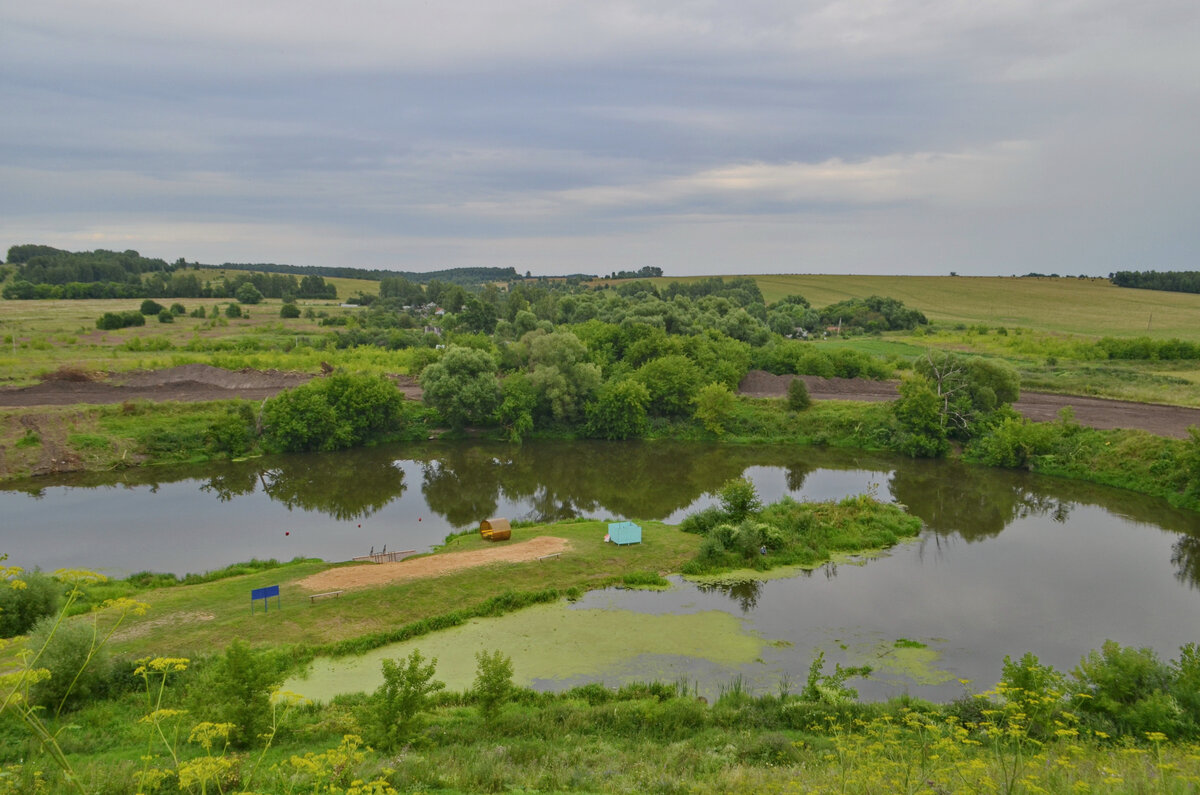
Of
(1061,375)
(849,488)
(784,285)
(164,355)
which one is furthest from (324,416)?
(784,285)

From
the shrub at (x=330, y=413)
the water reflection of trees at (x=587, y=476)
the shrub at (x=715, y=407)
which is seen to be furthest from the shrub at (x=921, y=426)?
the shrub at (x=330, y=413)

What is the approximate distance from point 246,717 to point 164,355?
51.4 metres

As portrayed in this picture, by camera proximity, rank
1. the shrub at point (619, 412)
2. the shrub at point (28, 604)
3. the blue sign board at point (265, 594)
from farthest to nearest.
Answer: the shrub at point (619, 412)
the blue sign board at point (265, 594)
the shrub at point (28, 604)

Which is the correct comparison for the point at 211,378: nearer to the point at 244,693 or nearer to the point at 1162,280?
the point at 244,693

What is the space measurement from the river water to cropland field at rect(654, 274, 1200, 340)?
53.4 m

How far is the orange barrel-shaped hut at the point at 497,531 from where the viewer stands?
25328mm

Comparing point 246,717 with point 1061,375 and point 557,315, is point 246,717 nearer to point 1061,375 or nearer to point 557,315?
point 1061,375

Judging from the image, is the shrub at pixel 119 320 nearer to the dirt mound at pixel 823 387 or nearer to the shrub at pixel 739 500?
the dirt mound at pixel 823 387

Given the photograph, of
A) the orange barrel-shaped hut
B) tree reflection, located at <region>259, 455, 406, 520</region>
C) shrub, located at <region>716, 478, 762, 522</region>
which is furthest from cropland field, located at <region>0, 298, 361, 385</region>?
shrub, located at <region>716, 478, 762, 522</region>

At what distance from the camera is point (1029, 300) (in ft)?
314

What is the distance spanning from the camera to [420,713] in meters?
12.8

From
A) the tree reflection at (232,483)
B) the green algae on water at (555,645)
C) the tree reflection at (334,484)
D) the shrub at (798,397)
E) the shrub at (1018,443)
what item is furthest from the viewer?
the shrub at (798,397)

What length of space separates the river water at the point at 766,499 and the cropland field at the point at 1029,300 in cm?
5336

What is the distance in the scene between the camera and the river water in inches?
730
